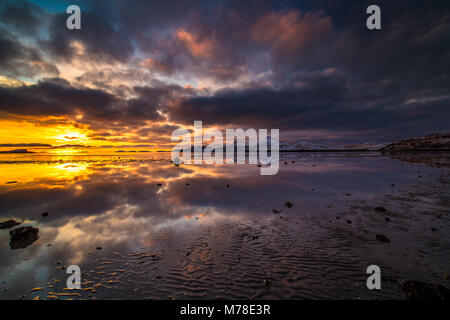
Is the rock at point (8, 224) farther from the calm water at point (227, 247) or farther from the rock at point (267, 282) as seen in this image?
the rock at point (267, 282)

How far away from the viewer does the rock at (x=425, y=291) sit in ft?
12.1

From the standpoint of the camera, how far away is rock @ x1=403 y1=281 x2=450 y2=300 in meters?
3.68

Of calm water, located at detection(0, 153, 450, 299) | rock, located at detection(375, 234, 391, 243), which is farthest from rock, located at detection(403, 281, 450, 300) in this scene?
rock, located at detection(375, 234, 391, 243)

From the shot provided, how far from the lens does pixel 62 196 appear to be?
1241cm

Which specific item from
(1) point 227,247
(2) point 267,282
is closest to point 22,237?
(1) point 227,247

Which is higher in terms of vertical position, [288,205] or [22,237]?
[288,205]

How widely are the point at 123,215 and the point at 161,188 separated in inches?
232

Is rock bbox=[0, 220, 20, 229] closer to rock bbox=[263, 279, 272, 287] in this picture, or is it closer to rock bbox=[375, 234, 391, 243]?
rock bbox=[263, 279, 272, 287]

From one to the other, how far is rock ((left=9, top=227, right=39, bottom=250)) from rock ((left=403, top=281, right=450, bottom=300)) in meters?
11.0

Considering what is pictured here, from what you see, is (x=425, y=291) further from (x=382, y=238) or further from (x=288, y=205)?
(x=288, y=205)

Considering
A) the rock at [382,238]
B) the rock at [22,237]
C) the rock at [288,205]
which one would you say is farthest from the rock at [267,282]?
the rock at [22,237]

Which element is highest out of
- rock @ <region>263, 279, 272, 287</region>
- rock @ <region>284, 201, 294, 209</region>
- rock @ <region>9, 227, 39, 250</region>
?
rock @ <region>284, 201, 294, 209</region>

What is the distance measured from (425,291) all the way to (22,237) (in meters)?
12.0

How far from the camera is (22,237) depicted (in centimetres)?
660
